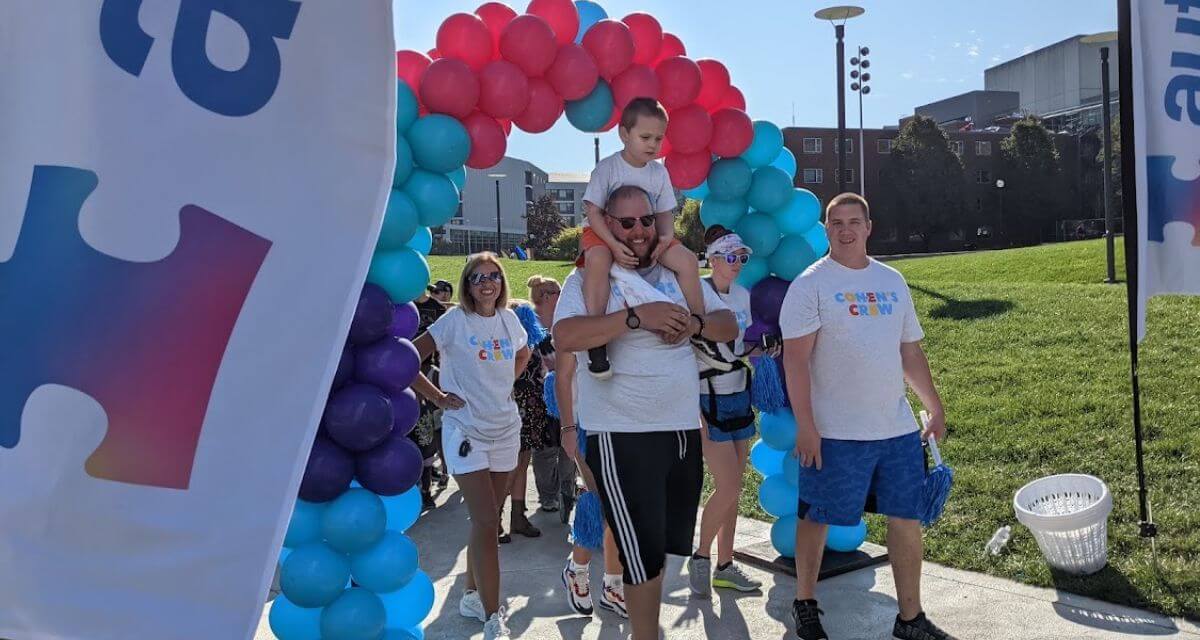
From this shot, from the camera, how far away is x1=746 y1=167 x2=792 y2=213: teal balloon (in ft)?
18.7

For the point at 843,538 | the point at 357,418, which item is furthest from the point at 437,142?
the point at 843,538

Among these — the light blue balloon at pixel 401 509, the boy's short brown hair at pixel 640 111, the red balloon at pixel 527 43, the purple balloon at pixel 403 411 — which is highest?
the red balloon at pixel 527 43

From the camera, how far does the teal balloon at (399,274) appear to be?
420cm

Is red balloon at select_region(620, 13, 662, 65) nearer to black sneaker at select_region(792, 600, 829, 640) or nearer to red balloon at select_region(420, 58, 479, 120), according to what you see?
red balloon at select_region(420, 58, 479, 120)

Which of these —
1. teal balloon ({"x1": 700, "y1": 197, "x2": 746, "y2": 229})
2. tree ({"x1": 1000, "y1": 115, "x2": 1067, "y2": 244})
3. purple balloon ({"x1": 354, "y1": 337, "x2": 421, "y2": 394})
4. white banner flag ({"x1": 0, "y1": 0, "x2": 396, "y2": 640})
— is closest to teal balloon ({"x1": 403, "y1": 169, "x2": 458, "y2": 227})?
purple balloon ({"x1": 354, "y1": 337, "x2": 421, "y2": 394})

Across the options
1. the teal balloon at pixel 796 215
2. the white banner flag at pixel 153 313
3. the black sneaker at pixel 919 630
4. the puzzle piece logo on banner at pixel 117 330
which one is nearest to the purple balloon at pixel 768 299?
the teal balloon at pixel 796 215

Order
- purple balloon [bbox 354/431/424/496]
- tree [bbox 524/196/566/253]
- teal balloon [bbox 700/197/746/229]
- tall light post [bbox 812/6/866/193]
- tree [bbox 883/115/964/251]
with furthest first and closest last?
tree [bbox 524/196/566/253] < tree [bbox 883/115/964/251] < tall light post [bbox 812/6/866/193] < teal balloon [bbox 700/197/746/229] < purple balloon [bbox 354/431/424/496]

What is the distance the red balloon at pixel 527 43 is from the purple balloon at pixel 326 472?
1989 mm

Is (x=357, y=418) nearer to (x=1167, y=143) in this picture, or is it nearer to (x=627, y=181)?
(x=627, y=181)

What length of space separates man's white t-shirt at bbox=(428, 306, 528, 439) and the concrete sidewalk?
1007mm

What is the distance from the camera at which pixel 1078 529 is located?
496cm

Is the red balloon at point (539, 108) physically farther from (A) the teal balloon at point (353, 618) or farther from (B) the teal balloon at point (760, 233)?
(A) the teal balloon at point (353, 618)

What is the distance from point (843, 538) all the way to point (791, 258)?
159cm

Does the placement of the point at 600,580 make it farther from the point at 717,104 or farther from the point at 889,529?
the point at 717,104
